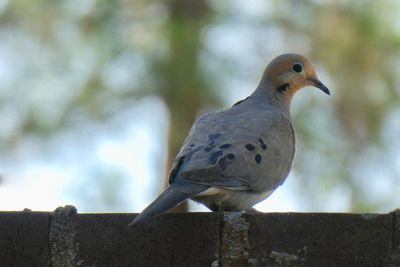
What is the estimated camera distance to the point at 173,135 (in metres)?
8.07

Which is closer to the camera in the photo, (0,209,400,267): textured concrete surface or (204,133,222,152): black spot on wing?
(0,209,400,267): textured concrete surface

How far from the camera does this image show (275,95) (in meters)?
4.62

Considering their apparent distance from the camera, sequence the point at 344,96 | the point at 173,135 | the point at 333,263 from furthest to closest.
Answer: the point at 344,96 → the point at 173,135 → the point at 333,263

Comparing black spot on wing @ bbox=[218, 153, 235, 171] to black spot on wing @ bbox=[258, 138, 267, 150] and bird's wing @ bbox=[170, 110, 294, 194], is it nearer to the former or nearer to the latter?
bird's wing @ bbox=[170, 110, 294, 194]

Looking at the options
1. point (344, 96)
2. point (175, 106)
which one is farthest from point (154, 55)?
point (344, 96)

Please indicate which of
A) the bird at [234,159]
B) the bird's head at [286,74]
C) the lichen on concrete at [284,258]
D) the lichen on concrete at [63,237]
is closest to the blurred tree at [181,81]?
the bird's head at [286,74]

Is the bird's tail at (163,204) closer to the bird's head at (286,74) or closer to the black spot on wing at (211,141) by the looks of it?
the black spot on wing at (211,141)

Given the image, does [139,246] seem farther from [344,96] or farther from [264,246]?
[344,96]

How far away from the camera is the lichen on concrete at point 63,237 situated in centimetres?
250

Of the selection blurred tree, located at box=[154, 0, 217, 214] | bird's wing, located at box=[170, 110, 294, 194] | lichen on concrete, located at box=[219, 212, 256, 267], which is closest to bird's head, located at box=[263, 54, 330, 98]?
bird's wing, located at box=[170, 110, 294, 194]

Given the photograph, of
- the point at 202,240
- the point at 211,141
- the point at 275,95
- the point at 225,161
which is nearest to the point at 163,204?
the point at 202,240

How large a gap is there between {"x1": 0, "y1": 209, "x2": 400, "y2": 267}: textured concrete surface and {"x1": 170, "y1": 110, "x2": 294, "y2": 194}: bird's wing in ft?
2.41

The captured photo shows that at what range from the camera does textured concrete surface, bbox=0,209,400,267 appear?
2.44 metres

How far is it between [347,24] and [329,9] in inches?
8.3
